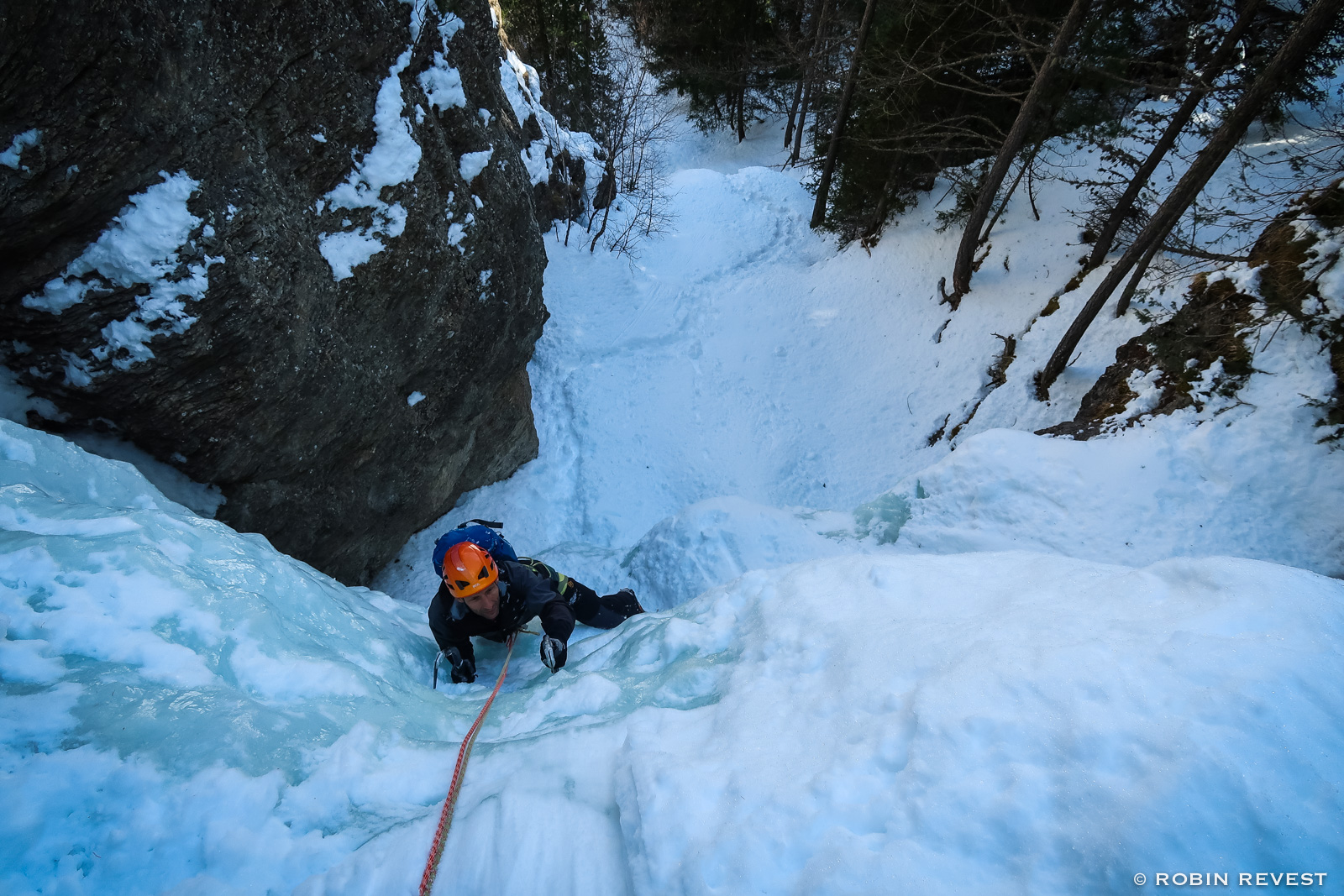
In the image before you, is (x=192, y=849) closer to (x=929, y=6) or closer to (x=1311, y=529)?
(x=1311, y=529)

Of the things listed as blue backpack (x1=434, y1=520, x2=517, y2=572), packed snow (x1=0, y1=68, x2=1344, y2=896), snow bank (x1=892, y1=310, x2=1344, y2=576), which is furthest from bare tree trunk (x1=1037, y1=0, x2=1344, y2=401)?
blue backpack (x1=434, y1=520, x2=517, y2=572)

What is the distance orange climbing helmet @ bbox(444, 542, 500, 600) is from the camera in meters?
3.46

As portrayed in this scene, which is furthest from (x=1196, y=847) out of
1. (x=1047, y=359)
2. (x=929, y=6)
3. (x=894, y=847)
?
(x=929, y=6)

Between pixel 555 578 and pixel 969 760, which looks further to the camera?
pixel 555 578

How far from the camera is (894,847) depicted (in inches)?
65.4

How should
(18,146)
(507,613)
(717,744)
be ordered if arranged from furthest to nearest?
(507,613)
(18,146)
(717,744)

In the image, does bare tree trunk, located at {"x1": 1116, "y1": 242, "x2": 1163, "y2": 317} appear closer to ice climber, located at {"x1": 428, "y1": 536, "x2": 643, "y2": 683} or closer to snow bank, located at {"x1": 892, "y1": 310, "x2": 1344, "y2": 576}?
snow bank, located at {"x1": 892, "y1": 310, "x2": 1344, "y2": 576}

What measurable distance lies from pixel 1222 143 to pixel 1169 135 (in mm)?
2522

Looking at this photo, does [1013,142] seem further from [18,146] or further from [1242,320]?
[18,146]

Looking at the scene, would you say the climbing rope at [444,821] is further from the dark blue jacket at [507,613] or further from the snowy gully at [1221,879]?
the snowy gully at [1221,879]

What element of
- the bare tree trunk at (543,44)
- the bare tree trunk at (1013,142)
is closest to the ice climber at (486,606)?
the bare tree trunk at (1013,142)

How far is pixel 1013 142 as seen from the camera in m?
7.69

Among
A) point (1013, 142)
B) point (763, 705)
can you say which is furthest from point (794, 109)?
point (763, 705)

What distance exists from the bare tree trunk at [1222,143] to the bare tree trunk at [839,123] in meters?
6.00
